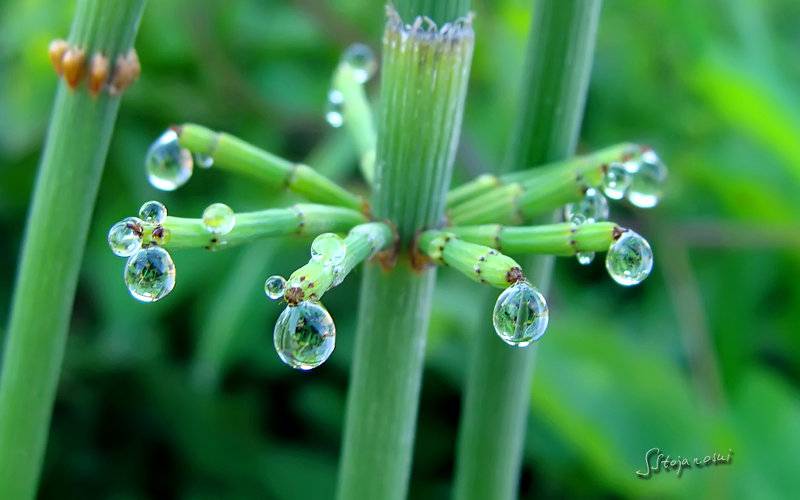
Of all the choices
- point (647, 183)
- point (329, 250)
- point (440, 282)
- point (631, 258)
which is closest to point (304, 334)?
point (329, 250)

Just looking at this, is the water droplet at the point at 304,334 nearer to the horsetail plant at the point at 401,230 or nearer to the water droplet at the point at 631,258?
the horsetail plant at the point at 401,230

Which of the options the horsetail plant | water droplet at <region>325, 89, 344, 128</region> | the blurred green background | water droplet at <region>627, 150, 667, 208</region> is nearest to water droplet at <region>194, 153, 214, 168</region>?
the horsetail plant

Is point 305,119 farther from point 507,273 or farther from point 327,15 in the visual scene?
point 507,273

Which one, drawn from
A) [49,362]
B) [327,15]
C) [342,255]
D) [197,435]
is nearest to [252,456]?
[197,435]

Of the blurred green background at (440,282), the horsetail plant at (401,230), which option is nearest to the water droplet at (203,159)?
the horsetail plant at (401,230)

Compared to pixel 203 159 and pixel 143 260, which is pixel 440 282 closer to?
pixel 203 159

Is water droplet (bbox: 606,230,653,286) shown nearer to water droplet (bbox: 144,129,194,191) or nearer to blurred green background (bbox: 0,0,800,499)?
water droplet (bbox: 144,129,194,191)
